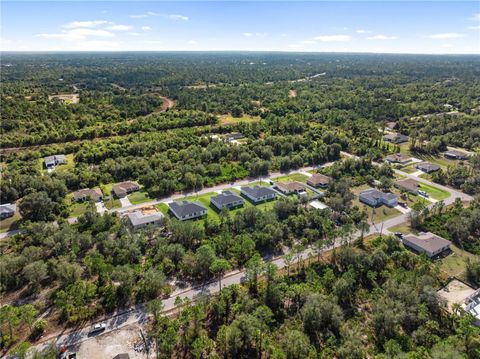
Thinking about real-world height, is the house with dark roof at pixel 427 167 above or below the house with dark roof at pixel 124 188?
below

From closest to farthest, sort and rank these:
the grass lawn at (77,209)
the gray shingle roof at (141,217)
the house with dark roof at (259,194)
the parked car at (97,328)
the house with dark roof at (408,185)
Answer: the parked car at (97,328) < the gray shingle roof at (141,217) < the grass lawn at (77,209) < the house with dark roof at (259,194) < the house with dark roof at (408,185)

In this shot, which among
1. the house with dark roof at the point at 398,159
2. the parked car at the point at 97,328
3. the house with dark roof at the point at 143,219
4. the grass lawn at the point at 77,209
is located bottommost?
the house with dark roof at the point at 398,159

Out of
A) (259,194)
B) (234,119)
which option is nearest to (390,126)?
(234,119)

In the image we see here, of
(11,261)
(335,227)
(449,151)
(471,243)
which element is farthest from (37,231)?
(449,151)

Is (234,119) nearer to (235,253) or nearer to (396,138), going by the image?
(396,138)

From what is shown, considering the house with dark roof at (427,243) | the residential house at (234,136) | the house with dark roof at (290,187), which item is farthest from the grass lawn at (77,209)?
the house with dark roof at (427,243)

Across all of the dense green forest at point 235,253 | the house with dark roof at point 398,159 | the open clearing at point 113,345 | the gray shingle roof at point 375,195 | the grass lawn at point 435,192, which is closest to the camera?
the open clearing at point 113,345

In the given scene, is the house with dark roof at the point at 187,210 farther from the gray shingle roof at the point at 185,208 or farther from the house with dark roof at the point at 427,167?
the house with dark roof at the point at 427,167
